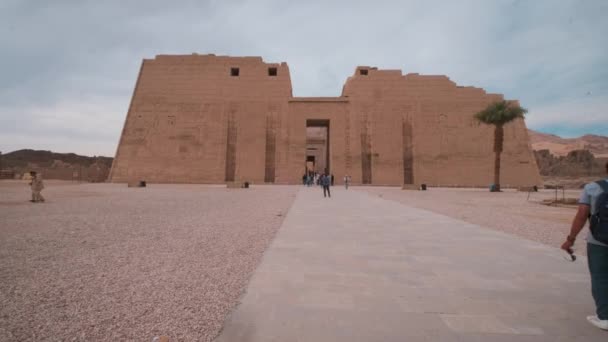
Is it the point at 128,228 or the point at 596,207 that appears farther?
the point at 128,228

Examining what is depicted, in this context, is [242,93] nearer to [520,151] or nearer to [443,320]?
[520,151]

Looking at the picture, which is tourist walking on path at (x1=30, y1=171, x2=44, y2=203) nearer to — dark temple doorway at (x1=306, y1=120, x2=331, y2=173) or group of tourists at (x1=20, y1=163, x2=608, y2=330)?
group of tourists at (x1=20, y1=163, x2=608, y2=330)

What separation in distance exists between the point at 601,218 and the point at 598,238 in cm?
15

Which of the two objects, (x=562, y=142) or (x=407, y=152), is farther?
(x=562, y=142)

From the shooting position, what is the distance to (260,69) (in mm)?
29016

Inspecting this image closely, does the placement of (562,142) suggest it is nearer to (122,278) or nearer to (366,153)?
(366,153)

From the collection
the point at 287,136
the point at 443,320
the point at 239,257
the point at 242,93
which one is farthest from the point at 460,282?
the point at 242,93

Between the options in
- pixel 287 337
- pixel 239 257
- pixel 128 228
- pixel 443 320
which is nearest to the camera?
pixel 287 337

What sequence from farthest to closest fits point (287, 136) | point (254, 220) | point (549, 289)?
point (287, 136) < point (254, 220) < point (549, 289)

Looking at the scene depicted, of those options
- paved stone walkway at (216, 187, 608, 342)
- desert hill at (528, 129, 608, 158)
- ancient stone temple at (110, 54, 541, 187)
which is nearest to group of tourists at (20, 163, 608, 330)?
paved stone walkway at (216, 187, 608, 342)

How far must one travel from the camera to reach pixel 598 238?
2.19 meters

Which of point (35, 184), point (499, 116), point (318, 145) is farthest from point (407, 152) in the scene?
point (35, 184)

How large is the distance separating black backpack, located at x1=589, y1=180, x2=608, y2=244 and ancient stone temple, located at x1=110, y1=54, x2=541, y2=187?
24432 mm

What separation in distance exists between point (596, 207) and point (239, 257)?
356 centimetres
